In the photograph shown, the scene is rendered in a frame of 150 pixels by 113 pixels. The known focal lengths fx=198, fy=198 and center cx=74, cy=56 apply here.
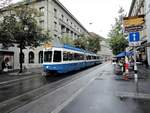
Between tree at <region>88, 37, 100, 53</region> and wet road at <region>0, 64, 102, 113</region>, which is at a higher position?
tree at <region>88, 37, 100, 53</region>

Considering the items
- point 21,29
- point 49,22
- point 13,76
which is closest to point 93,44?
point 49,22

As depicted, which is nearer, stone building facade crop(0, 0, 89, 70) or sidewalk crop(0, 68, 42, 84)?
sidewalk crop(0, 68, 42, 84)

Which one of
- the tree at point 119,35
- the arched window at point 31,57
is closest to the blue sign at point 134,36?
the tree at point 119,35

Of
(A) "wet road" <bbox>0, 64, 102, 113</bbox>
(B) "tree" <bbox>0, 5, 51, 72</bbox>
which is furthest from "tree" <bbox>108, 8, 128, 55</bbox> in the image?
(A) "wet road" <bbox>0, 64, 102, 113</bbox>

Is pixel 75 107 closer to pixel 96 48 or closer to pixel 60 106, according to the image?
pixel 60 106

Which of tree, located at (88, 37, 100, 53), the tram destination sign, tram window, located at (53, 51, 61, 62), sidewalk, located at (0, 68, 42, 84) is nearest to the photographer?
the tram destination sign

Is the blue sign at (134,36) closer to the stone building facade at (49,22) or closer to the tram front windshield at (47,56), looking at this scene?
the tram front windshield at (47,56)

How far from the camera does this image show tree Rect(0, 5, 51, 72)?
22.7 metres

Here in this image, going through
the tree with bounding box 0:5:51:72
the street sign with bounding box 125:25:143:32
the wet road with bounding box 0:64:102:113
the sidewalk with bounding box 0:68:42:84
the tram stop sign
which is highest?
the tree with bounding box 0:5:51:72

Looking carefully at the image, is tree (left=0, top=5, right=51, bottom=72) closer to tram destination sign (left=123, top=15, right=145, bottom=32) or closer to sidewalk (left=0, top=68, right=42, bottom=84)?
sidewalk (left=0, top=68, right=42, bottom=84)

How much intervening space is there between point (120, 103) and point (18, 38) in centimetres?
1812

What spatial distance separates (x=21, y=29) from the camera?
23172 mm

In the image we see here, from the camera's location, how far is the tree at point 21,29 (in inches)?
893

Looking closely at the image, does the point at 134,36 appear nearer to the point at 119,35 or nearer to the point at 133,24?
the point at 133,24
